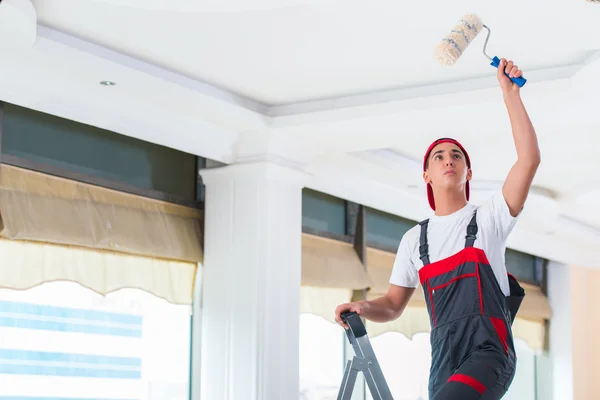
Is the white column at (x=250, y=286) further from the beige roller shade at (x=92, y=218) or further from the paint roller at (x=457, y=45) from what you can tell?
the paint roller at (x=457, y=45)

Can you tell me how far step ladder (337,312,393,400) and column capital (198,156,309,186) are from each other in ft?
8.72

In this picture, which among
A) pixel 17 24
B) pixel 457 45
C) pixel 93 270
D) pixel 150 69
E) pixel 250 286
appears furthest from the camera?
pixel 250 286

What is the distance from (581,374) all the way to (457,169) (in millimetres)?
8319

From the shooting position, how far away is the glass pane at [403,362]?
22.5ft

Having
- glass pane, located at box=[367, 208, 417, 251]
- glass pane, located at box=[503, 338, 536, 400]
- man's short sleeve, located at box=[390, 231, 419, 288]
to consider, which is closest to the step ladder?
man's short sleeve, located at box=[390, 231, 419, 288]

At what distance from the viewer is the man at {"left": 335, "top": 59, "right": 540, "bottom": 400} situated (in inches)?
80.0

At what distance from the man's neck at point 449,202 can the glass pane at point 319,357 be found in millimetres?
3683

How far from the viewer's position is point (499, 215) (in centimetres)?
214

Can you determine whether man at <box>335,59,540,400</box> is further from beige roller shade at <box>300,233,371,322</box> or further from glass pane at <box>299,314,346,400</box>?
glass pane at <box>299,314,346,400</box>

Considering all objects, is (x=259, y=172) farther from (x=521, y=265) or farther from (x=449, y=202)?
(x=521, y=265)

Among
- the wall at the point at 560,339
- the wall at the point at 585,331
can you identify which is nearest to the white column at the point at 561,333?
the wall at the point at 560,339

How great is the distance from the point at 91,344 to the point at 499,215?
280 centimetres

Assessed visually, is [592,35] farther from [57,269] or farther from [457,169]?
[57,269]

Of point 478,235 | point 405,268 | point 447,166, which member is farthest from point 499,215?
point 405,268
